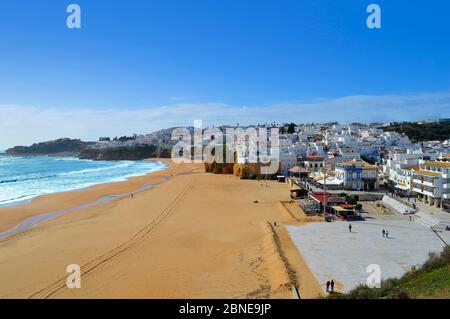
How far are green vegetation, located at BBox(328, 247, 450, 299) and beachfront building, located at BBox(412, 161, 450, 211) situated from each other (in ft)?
53.5

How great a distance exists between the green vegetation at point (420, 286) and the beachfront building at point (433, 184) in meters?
16.3

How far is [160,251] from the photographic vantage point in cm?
1891

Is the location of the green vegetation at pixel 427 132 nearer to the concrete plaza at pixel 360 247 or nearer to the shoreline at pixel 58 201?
the shoreline at pixel 58 201

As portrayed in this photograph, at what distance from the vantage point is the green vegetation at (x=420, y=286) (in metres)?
9.43

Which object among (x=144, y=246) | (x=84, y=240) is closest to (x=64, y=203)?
(x=84, y=240)

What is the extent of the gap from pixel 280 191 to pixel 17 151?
150 m

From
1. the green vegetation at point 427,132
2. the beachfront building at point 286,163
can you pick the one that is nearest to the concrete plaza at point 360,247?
the beachfront building at point 286,163

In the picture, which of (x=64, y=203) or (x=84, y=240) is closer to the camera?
(x=84, y=240)

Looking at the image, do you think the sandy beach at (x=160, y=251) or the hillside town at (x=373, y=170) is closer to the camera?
the sandy beach at (x=160, y=251)

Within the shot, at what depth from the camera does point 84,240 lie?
837 inches

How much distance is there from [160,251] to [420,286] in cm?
1194

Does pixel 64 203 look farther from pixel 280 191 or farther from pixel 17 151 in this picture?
pixel 17 151

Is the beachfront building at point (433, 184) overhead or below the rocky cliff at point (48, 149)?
below
